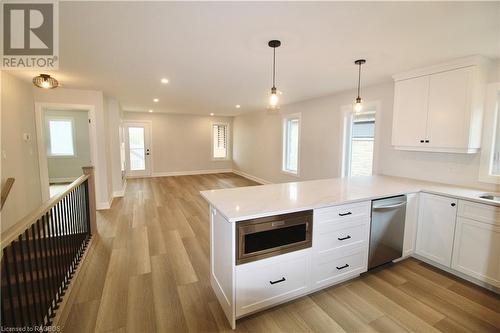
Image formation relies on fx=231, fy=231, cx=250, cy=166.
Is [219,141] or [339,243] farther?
[219,141]

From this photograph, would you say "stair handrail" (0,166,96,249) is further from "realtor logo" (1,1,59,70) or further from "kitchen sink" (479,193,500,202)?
"kitchen sink" (479,193,500,202)

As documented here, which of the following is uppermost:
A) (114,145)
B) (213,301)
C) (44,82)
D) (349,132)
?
(44,82)

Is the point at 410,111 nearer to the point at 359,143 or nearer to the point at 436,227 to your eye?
the point at 359,143

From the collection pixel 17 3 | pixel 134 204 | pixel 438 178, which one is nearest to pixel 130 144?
pixel 134 204

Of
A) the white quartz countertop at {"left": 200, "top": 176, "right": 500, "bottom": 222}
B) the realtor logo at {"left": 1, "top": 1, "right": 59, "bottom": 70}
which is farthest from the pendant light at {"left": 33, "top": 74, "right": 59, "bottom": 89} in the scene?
the white quartz countertop at {"left": 200, "top": 176, "right": 500, "bottom": 222}

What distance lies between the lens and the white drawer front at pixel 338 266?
220 centimetres

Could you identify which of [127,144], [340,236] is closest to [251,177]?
[127,144]

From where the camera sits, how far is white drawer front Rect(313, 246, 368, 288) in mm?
2195

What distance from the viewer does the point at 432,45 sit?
92.2 inches

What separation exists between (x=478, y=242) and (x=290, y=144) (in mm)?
4485

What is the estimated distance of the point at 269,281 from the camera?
6.32ft

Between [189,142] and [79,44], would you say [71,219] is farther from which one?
[189,142]

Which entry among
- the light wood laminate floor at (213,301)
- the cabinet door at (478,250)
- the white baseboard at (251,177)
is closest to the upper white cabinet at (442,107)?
the cabinet door at (478,250)

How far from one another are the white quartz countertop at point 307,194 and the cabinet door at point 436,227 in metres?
0.12
